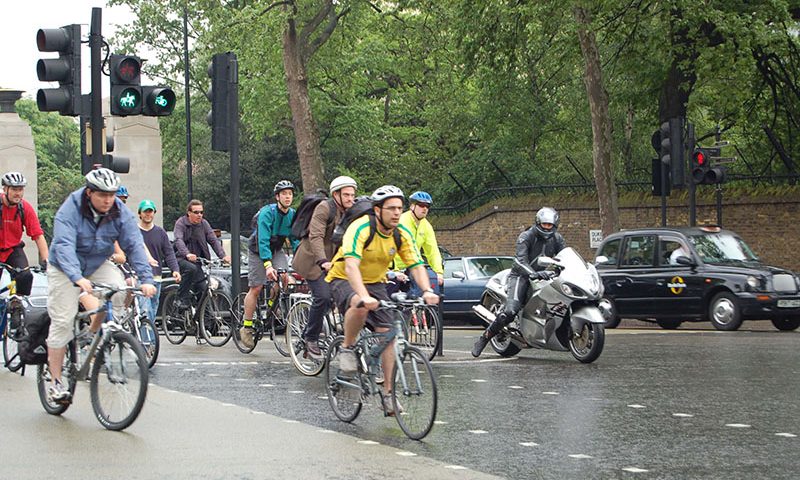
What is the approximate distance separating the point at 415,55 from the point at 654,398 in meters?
28.3

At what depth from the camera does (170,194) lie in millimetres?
60000

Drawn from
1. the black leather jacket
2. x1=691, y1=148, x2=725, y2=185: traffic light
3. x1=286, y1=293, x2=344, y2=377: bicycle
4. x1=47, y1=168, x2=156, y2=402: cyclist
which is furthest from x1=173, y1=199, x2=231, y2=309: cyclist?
x1=691, y1=148, x2=725, y2=185: traffic light

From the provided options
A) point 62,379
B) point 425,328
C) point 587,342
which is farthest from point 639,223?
point 62,379

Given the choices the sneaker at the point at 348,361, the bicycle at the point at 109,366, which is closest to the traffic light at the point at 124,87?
the bicycle at the point at 109,366

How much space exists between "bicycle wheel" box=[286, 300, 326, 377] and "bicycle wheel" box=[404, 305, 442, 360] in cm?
164

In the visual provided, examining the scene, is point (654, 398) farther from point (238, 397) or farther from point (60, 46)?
point (60, 46)

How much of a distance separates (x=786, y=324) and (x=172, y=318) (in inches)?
365

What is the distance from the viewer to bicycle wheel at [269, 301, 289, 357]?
14.5 m

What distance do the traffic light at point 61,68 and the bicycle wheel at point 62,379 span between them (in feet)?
17.2

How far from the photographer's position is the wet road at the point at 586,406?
789 centimetres

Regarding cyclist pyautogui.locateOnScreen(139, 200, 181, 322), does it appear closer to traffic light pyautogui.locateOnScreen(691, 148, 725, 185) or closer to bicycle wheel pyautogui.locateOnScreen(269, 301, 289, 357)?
bicycle wheel pyautogui.locateOnScreen(269, 301, 289, 357)

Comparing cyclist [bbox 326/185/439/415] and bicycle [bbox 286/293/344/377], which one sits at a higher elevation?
cyclist [bbox 326/185/439/415]

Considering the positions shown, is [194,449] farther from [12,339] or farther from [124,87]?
[124,87]

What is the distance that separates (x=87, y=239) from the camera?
9438 mm
